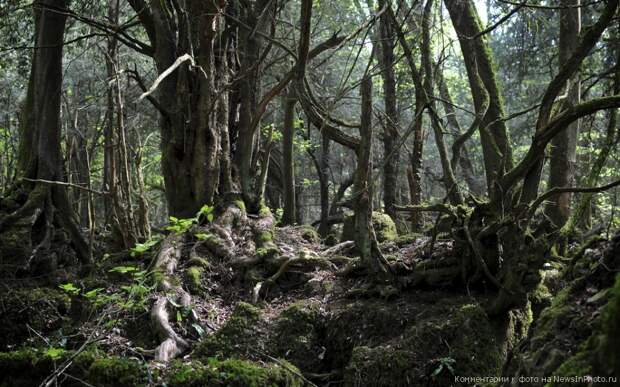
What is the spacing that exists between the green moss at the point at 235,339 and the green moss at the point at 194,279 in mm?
927

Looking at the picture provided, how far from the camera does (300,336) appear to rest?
5508 millimetres

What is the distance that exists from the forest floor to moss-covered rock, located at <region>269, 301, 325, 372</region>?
0.01 m

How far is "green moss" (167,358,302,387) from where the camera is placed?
4.42m

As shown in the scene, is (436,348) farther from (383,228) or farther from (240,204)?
(240,204)

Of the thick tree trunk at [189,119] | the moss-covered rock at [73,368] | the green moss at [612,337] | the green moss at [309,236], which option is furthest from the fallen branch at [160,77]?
the green moss at [612,337]

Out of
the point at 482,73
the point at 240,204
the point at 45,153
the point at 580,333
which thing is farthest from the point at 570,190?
the point at 45,153

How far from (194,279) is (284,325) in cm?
143

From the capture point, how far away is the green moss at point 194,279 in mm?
6387

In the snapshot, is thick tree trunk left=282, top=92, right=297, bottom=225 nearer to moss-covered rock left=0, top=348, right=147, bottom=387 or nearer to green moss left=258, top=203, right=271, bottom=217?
green moss left=258, top=203, right=271, bottom=217

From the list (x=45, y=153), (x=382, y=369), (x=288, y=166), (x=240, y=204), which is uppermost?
(x=288, y=166)

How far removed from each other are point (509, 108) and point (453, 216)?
57.2 ft

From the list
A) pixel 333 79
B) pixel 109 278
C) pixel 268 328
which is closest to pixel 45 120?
pixel 109 278

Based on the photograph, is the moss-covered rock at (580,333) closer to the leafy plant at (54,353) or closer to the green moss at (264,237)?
the leafy plant at (54,353)

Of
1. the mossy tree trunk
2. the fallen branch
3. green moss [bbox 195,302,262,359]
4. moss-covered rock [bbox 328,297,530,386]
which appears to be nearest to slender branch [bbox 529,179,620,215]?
moss-covered rock [bbox 328,297,530,386]
